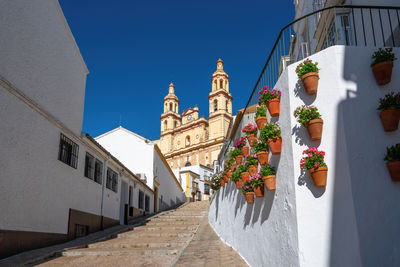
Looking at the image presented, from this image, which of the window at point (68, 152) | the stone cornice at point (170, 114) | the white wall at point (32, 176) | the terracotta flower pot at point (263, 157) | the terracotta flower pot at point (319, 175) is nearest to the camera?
the terracotta flower pot at point (319, 175)

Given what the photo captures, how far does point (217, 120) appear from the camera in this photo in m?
55.8

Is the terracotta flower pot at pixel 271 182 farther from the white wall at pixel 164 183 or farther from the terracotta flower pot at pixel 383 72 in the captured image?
the white wall at pixel 164 183

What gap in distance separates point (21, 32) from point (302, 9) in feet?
32.1

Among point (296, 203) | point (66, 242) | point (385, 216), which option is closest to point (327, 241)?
point (296, 203)

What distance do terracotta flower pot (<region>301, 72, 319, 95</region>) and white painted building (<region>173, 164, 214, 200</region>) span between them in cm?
3946

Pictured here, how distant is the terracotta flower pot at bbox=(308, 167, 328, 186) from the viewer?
13.7 ft

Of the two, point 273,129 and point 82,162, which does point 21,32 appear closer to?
point 82,162

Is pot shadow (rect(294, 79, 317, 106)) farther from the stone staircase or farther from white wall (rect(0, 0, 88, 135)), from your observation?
white wall (rect(0, 0, 88, 135))

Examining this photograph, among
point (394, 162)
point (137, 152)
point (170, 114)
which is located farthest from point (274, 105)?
point (170, 114)

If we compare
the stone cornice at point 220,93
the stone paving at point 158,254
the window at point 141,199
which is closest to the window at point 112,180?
the stone paving at point 158,254

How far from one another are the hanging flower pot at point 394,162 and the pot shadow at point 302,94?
1.18 metres

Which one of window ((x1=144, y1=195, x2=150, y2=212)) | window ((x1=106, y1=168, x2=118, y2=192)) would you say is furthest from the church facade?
window ((x1=106, y1=168, x2=118, y2=192))

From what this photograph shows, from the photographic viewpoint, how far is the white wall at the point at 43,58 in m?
7.73

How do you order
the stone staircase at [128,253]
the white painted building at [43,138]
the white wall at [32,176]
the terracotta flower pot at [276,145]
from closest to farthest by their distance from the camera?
1. the terracotta flower pot at [276,145]
2. the stone staircase at [128,253]
3. the white wall at [32,176]
4. the white painted building at [43,138]
